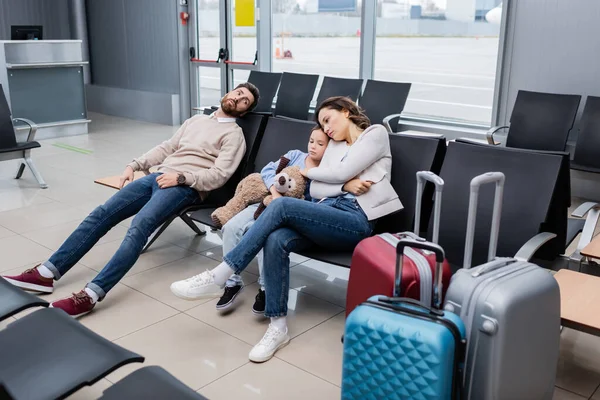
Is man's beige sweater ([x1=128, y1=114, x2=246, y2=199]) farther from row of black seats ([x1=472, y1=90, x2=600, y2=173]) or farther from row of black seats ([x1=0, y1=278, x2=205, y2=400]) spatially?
row of black seats ([x1=472, y1=90, x2=600, y2=173])

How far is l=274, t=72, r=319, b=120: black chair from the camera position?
6043 mm

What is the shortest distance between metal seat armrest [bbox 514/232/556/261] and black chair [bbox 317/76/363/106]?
3.55 meters

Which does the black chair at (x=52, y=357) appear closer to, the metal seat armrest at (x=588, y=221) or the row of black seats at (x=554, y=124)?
the metal seat armrest at (x=588, y=221)

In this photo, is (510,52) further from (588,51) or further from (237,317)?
(237,317)

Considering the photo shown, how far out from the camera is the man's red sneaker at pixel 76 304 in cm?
271

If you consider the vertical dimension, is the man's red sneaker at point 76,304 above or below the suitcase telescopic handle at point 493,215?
below

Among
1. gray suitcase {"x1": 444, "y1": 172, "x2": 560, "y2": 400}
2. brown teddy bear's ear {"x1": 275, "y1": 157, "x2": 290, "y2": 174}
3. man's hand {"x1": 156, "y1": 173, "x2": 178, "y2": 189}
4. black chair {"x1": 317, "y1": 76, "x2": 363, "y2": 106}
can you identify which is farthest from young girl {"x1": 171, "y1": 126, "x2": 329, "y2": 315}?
black chair {"x1": 317, "y1": 76, "x2": 363, "y2": 106}

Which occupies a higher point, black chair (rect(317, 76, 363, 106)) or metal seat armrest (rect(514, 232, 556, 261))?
black chair (rect(317, 76, 363, 106))

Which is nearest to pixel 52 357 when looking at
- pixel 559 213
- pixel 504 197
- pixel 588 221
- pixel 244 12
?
pixel 504 197

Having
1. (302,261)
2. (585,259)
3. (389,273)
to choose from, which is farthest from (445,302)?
(302,261)

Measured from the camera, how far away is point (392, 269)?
200 cm

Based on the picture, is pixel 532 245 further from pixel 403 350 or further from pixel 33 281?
pixel 33 281

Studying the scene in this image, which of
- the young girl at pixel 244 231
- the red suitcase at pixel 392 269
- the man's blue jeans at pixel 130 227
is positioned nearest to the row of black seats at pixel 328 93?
the man's blue jeans at pixel 130 227

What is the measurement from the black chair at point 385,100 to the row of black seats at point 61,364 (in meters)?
4.00
